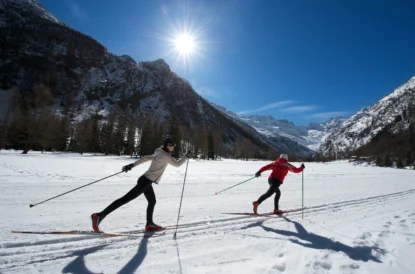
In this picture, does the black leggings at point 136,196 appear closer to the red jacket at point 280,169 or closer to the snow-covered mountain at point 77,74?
the red jacket at point 280,169

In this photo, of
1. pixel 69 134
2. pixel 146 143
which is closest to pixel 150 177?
pixel 146 143

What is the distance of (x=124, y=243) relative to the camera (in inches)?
180

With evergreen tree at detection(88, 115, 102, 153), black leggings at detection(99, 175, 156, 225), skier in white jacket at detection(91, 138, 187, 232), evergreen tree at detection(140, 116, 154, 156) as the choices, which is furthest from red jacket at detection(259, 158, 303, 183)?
evergreen tree at detection(88, 115, 102, 153)

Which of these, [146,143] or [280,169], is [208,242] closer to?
[280,169]

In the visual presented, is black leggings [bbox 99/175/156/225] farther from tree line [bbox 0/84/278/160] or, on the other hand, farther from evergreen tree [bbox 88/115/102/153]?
evergreen tree [bbox 88/115/102/153]

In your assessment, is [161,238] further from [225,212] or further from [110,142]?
[110,142]

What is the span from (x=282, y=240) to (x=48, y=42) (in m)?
A: 200

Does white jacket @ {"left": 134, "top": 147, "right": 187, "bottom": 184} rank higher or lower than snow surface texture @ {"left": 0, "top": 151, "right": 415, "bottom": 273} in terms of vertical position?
higher

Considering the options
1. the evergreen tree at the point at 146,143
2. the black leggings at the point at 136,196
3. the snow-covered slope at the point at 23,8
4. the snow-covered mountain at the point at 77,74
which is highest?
the snow-covered slope at the point at 23,8

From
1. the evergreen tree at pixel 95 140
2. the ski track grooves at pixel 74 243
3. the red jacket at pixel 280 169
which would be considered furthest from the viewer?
the evergreen tree at pixel 95 140

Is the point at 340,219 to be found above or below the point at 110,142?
below

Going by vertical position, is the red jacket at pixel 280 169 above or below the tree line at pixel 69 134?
below

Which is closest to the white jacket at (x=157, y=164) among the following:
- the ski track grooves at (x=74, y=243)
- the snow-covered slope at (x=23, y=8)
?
the ski track grooves at (x=74, y=243)

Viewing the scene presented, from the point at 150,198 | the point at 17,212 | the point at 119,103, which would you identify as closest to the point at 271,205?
the point at 150,198
